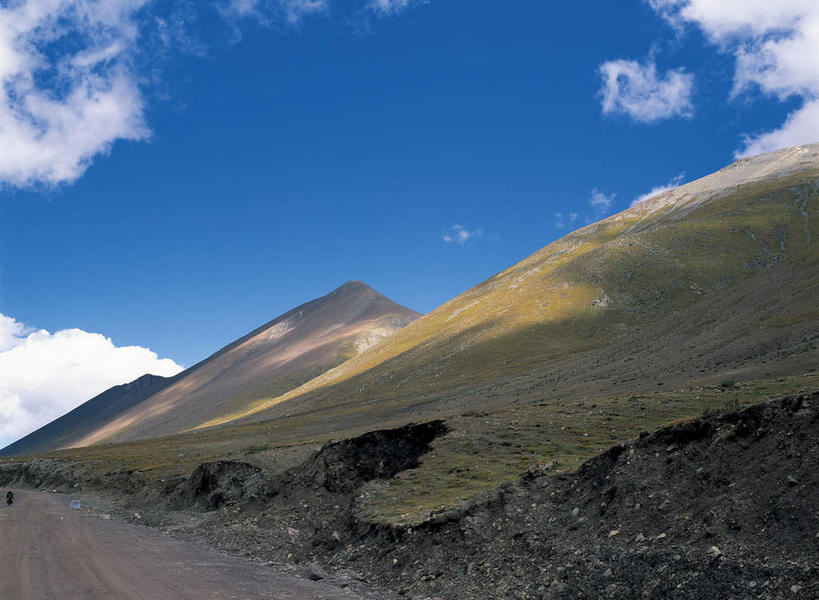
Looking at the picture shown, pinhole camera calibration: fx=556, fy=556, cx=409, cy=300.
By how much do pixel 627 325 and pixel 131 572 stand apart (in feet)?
424

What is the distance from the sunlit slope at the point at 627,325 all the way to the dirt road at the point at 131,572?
39.1 m

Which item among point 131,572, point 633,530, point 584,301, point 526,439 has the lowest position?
point 526,439

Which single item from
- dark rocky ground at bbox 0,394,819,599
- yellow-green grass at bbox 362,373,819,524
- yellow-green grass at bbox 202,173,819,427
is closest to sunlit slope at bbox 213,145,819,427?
yellow-green grass at bbox 202,173,819,427

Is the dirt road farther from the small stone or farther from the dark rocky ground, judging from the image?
the dark rocky ground

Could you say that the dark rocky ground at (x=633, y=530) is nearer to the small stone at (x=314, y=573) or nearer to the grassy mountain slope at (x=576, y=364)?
the small stone at (x=314, y=573)

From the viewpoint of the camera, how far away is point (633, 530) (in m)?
14.9

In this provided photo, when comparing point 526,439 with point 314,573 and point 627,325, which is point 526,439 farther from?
point 627,325

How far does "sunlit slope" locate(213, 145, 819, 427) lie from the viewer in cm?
6153

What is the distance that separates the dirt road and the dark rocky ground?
1.96 meters

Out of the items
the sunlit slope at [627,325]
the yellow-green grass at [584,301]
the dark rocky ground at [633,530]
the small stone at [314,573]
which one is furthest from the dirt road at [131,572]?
the yellow-green grass at [584,301]

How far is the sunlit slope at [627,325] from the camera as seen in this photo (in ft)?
202

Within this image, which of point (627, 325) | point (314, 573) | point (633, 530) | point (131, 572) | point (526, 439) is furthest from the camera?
point (627, 325)

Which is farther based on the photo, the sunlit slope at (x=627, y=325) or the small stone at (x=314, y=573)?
the sunlit slope at (x=627, y=325)

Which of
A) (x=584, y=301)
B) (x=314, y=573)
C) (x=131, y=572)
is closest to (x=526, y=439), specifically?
(x=314, y=573)
